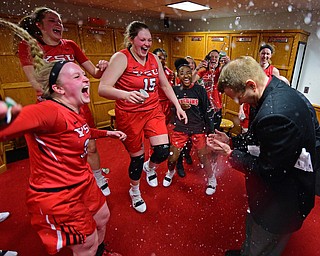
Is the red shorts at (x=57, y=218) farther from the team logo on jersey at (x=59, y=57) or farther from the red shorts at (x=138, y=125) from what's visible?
the team logo on jersey at (x=59, y=57)

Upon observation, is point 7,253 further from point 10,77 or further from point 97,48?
point 97,48

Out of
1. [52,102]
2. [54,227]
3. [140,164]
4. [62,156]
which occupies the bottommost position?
[140,164]

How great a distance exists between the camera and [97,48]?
13.9ft

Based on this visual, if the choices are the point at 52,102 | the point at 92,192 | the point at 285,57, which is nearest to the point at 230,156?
the point at 92,192

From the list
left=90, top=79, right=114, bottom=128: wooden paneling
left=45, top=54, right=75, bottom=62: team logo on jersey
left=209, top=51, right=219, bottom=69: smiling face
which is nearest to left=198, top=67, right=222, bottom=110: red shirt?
left=209, top=51, right=219, bottom=69: smiling face

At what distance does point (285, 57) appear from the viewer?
→ 135 inches

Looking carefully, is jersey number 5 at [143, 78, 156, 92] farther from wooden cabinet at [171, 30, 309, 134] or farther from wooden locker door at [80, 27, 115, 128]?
wooden locker door at [80, 27, 115, 128]

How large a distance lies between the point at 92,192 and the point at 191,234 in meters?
1.00

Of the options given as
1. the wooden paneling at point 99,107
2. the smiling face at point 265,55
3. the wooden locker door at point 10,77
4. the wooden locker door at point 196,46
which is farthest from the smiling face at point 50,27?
the wooden locker door at point 196,46

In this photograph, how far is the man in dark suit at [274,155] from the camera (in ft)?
3.13

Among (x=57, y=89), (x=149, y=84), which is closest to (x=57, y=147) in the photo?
(x=57, y=89)

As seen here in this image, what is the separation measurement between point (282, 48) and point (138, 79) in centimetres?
288

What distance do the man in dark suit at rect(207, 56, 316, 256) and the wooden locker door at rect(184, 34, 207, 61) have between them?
373 centimetres

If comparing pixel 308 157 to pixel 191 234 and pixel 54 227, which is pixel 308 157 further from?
pixel 54 227
